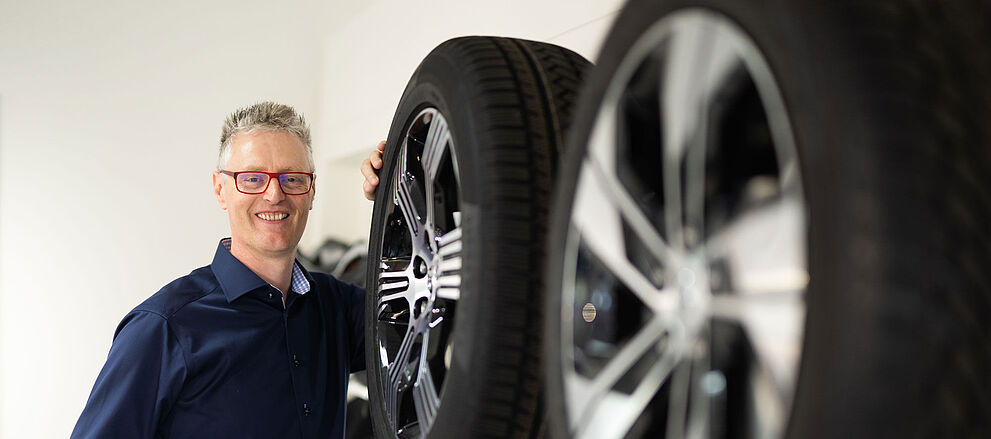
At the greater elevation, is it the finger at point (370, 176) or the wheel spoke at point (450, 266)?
the finger at point (370, 176)

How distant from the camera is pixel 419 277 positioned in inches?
41.4

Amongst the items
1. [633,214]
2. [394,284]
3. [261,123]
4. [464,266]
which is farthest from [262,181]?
[633,214]

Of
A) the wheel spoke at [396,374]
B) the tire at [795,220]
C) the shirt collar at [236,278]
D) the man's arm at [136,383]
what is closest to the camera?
the tire at [795,220]

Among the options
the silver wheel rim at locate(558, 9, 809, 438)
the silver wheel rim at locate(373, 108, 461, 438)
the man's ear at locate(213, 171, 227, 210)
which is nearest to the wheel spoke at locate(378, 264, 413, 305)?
the silver wheel rim at locate(373, 108, 461, 438)

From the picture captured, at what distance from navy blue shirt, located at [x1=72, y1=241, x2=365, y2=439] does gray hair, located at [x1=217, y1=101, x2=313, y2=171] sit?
0.28 meters

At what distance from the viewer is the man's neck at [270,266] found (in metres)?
1.83

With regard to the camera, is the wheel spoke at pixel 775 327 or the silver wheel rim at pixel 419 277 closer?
the wheel spoke at pixel 775 327

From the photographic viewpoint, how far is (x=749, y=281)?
0.46 metres

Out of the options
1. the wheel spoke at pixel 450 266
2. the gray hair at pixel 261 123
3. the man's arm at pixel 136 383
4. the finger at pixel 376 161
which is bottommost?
the man's arm at pixel 136 383

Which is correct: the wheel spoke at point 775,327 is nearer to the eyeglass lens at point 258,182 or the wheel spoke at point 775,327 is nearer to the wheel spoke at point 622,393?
the wheel spoke at point 622,393

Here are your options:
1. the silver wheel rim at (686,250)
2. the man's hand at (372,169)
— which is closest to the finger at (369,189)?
the man's hand at (372,169)

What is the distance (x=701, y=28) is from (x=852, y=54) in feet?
0.45

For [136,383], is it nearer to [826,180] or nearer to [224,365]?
[224,365]

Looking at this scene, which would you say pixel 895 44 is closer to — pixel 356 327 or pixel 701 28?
pixel 701 28
